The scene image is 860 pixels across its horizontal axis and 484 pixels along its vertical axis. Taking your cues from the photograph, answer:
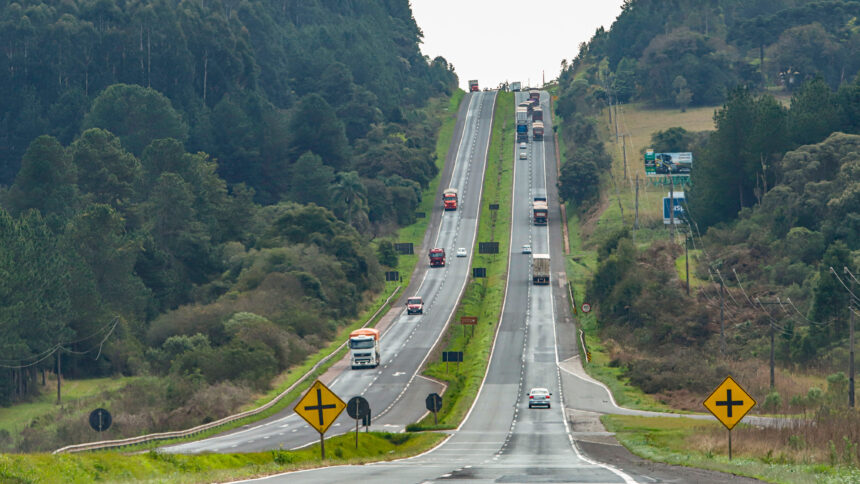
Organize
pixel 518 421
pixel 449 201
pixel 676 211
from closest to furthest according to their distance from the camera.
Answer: pixel 518 421, pixel 676 211, pixel 449 201

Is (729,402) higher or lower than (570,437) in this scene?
higher

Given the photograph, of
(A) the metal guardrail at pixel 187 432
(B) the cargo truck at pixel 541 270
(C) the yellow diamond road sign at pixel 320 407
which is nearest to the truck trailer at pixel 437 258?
(B) the cargo truck at pixel 541 270

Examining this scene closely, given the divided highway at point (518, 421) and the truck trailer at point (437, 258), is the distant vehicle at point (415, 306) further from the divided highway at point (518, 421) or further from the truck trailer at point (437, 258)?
the truck trailer at point (437, 258)

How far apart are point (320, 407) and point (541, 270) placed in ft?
318

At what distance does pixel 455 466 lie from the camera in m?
33.6

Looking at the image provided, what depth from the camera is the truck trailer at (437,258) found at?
454ft

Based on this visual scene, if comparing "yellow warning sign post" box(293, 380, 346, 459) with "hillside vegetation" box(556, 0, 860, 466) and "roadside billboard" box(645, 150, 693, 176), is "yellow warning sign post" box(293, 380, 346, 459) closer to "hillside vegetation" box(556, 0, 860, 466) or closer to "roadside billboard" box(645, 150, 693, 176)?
"hillside vegetation" box(556, 0, 860, 466)

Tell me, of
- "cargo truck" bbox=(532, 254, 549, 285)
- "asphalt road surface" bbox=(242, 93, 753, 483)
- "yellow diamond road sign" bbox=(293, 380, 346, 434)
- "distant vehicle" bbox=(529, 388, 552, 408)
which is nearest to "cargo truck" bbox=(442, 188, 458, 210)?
"asphalt road surface" bbox=(242, 93, 753, 483)

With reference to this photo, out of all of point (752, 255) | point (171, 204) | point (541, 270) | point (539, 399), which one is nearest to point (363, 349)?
point (539, 399)

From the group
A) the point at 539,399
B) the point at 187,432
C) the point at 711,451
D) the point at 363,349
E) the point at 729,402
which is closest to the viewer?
the point at 729,402

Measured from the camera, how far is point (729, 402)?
3272 centimetres

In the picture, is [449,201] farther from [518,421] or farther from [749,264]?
[518,421]

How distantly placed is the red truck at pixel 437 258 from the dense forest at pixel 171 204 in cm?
630

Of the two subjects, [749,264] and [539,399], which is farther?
[749,264]
